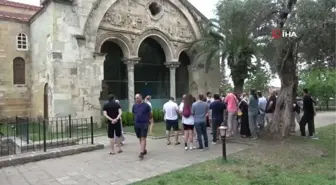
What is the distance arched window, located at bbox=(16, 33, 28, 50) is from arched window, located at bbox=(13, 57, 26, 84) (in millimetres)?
703

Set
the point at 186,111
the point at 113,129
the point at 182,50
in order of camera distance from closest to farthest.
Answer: the point at 113,129
the point at 186,111
the point at 182,50

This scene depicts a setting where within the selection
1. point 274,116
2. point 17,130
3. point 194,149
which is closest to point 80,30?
point 17,130

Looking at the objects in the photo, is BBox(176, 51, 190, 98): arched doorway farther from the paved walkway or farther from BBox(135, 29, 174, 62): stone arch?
the paved walkway

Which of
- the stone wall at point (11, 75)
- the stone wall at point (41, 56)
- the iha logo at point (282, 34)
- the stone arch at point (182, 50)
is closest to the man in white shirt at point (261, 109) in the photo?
the iha logo at point (282, 34)

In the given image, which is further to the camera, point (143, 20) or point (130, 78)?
point (143, 20)

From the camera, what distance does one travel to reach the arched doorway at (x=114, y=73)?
1742 centimetres

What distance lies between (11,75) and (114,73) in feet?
20.0

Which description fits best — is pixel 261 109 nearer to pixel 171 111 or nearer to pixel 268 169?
pixel 171 111

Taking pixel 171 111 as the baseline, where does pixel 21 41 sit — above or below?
above

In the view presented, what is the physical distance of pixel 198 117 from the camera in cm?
925

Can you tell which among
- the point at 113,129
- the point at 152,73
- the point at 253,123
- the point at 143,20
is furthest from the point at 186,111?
the point at 152,73

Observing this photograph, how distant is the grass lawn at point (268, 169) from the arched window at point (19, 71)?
47.8ft

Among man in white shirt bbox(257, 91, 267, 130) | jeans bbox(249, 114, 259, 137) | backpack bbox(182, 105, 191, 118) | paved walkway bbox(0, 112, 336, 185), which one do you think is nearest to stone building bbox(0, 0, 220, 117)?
paved walkway bbox(0, 112, 336, 185)

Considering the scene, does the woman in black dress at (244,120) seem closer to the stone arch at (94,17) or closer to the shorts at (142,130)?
the shorts at (142,130)
